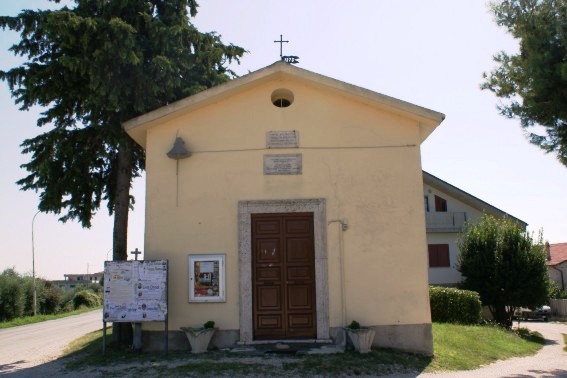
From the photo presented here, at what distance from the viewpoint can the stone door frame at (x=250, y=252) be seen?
10.6 metres

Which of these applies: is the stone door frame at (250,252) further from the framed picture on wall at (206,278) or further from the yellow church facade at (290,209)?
the framed picture on wall at (206,278)

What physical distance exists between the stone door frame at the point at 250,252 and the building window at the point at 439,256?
19055 millimetres

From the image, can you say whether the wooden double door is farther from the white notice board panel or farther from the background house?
the background house

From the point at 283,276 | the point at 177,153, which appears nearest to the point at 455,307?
the point at 283,276

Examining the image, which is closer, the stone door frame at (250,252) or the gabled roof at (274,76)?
the stone door frame at (250,252)

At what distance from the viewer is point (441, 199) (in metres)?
29.8

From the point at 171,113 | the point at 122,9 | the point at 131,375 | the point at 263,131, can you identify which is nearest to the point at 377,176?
the point at 263,131

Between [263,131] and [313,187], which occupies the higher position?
[263,131]

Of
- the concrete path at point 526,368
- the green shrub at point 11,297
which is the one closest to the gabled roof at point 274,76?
the concrete path at point 526,368

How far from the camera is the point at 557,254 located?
4197 centimetres

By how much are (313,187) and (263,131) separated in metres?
1.57

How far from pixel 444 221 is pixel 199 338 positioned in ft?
69.8

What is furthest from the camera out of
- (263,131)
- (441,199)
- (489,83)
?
(441,199)

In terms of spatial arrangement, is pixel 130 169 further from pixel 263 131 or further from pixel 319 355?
pixel 319 355
